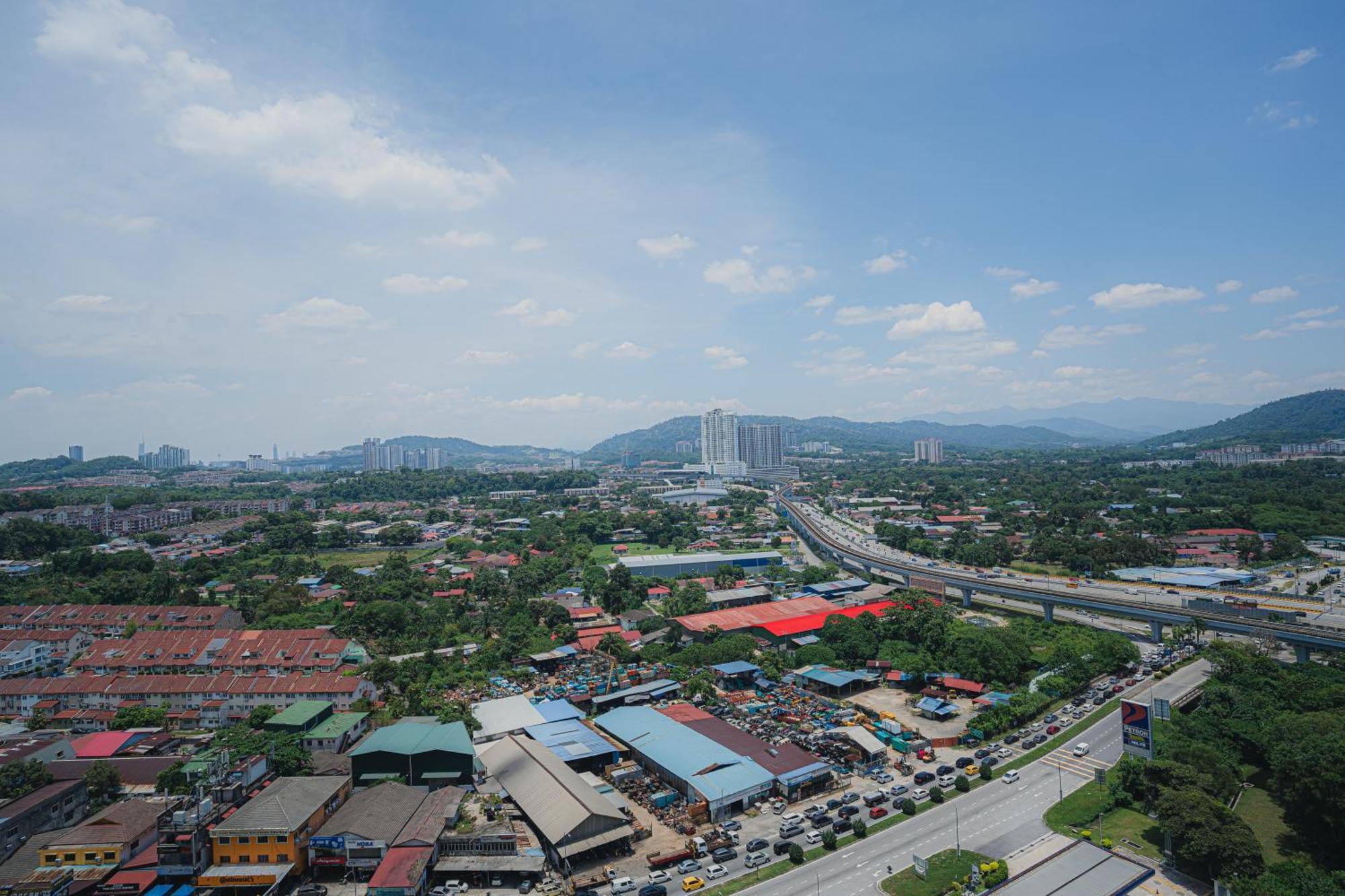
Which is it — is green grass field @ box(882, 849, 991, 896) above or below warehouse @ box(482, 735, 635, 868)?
below

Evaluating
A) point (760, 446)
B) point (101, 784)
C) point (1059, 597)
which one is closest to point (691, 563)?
point (1059, 597)

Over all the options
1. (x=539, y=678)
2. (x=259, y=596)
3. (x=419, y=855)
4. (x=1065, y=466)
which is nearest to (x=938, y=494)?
(x=1065, y=466)

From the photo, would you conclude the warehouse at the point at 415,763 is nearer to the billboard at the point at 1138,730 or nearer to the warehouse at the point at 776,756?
the warehouse at the point at 776,756

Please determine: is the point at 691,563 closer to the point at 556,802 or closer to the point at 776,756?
the point at 776,756

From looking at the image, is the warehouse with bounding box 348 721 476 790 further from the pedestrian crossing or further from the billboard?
the billboard

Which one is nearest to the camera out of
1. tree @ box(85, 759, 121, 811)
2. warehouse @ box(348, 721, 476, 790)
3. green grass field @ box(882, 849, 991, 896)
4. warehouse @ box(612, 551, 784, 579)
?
green grass field @ box(882, 849, 991, 896)

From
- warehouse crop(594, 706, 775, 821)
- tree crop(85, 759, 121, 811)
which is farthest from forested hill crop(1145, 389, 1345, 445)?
tree crop(85, 759, 121, 811)

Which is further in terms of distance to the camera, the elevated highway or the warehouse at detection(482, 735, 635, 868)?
the elevated highway

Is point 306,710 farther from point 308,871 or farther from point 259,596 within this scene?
point 259,596
